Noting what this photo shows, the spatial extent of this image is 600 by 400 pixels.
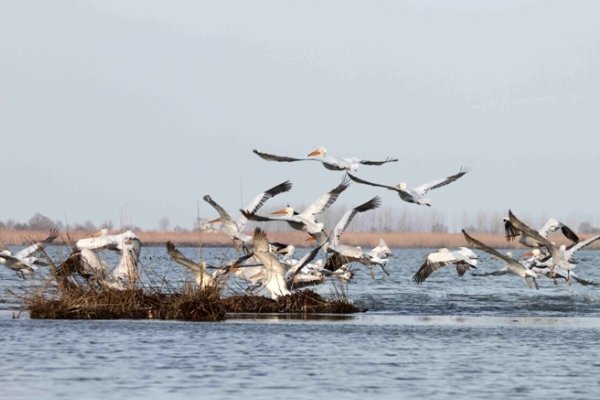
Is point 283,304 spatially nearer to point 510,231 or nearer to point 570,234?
point 510,231

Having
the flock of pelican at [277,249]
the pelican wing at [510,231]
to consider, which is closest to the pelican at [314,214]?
the flock of pelican at [277,249]

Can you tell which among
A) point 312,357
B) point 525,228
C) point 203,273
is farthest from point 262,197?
point 312,357

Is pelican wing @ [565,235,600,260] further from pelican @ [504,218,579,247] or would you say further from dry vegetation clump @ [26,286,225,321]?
dry vegetation clump @ [26,286,225,321]

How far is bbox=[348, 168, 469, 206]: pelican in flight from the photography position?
75.1ft

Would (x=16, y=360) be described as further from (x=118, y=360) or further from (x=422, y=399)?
A: (x=422, y=399)

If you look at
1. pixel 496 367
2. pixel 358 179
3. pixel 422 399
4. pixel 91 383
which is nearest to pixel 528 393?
pixel 422 399

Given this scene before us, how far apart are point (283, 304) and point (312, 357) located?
254 inches

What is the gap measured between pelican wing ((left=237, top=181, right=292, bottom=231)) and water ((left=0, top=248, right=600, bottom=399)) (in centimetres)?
202

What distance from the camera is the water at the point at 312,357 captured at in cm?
1522

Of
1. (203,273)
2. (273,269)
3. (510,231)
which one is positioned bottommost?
(203,273)

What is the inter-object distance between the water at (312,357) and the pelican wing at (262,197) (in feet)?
6.62

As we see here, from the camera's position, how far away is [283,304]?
24.8 metres

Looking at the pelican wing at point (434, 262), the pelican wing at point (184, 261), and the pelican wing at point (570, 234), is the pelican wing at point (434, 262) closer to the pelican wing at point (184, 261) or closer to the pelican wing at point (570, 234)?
the pelican wing at point (570, 234)

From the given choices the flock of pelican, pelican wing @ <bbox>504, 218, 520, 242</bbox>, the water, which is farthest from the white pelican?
pelican wing @ <bbox>504, 218, 520, 242</bbox>
